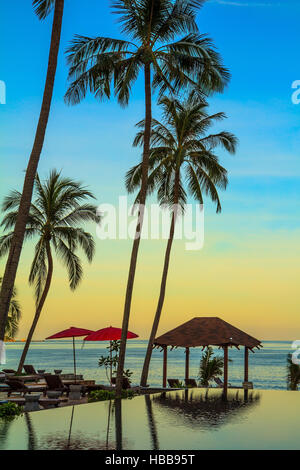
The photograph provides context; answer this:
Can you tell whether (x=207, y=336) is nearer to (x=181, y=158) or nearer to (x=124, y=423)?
(x=181, y=158)

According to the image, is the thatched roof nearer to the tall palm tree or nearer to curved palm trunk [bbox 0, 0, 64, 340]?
the tall palm tree

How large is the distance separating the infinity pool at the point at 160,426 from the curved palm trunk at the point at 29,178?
2842mm

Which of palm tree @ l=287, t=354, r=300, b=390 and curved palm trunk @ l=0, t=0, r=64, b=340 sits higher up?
curved palm trunk @ l=0, t=0, r=64, b=340

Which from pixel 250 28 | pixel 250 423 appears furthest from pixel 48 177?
pixel 250 423

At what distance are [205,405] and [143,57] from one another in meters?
11.7

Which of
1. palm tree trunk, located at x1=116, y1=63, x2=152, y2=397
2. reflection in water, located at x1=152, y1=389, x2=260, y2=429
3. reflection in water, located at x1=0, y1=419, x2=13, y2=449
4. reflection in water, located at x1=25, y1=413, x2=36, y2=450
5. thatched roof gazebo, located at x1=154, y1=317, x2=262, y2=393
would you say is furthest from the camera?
thatched roof gazebo, located at x1=154, y1=317, x2=262, y2=393

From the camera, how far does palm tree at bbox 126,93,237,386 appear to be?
2595 cm

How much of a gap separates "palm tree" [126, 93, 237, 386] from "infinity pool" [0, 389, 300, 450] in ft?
28.8

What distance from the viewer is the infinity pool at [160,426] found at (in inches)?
414

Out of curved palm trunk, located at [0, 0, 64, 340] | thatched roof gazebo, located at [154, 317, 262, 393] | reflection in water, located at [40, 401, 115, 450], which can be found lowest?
reflection in water, located at [40, 401, 115, 450]

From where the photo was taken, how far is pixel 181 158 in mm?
25750

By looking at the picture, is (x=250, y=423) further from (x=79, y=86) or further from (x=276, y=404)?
(x=79, y=86)

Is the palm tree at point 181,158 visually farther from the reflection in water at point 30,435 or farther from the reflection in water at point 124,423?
the reflection in water at point 30,435

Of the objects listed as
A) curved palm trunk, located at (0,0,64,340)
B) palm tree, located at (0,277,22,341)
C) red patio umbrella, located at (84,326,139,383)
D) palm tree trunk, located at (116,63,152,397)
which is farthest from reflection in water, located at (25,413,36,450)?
palm tree, located at (0,277,22,341)
